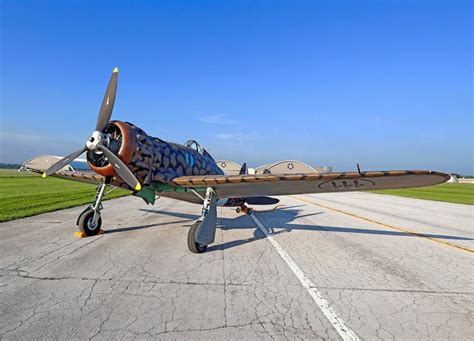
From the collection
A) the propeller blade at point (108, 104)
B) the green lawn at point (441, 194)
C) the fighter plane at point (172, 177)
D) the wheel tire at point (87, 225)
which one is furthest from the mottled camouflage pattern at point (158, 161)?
the green lawn at point (441, 194)

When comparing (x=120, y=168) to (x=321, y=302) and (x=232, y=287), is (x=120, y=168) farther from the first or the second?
(x=321, y=302)

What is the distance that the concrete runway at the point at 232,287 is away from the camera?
267 centimetres

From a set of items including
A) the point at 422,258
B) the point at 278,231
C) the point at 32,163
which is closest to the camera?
the point at 422,258

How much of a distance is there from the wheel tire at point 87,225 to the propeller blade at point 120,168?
222 cm

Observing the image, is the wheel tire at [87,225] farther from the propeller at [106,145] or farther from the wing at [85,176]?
the propeller at [106,145]

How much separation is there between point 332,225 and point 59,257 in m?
8.27

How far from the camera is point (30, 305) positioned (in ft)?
9.71

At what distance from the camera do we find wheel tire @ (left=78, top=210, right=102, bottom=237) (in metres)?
6.28

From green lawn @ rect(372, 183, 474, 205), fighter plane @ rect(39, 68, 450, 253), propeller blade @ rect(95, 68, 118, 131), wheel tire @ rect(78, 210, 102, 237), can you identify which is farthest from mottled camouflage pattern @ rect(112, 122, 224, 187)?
green lawn @ rect(372, 183, 474, 205)

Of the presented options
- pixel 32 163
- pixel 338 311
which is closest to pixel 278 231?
pixel 338 311

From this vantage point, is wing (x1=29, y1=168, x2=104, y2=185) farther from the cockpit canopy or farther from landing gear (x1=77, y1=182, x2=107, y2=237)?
the cockpit canopy

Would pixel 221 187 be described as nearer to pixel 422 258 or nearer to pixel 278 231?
pixel 278 231

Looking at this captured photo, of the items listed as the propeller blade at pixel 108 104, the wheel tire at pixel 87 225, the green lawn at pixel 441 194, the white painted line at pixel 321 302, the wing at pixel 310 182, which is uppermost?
the propeller blade at pixel 108 104

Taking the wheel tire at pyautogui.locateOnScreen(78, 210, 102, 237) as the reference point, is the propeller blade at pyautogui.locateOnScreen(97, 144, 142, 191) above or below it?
above
